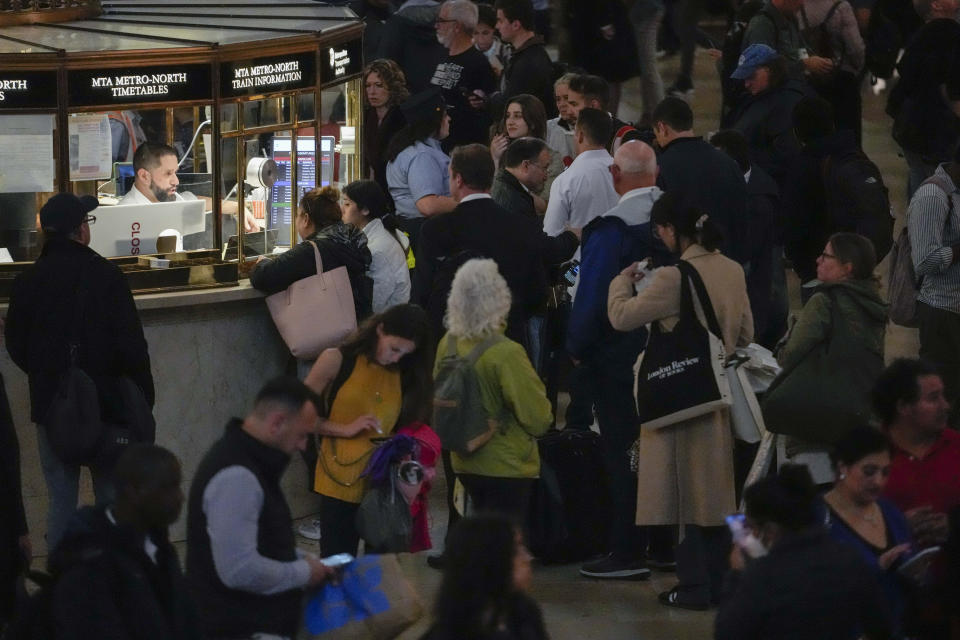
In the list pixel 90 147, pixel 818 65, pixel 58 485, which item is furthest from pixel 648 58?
pixel 58 485

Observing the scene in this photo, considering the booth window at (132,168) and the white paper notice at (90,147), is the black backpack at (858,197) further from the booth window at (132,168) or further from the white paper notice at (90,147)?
the white paper notice at (90,147)

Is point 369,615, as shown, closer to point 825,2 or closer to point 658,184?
point 658,184

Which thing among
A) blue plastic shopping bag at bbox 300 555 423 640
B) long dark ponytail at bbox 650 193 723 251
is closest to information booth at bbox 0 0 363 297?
long dark ponytail at bbox 650 193 723 251

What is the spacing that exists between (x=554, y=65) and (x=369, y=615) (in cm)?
748

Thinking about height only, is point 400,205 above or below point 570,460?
above

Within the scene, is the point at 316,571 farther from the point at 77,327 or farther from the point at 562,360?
the point at 562,360

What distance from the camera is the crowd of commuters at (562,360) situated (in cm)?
502

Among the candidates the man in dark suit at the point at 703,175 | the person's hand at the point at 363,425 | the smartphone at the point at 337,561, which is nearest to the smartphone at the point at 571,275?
the man in dark suit at the point at 703,175

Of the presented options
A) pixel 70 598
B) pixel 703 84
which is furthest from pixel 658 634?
pixel 703 84

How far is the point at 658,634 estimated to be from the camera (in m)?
7.63

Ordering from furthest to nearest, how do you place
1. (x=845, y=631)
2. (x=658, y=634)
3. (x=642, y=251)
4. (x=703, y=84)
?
(x=703, y=84), (x=642, y=251), (x=658, y=634), (x=845, y=631)

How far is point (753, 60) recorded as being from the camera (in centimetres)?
1136

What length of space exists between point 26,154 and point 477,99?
4384 millimetres

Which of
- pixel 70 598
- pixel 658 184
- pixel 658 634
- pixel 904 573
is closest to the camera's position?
pixel 70 598
